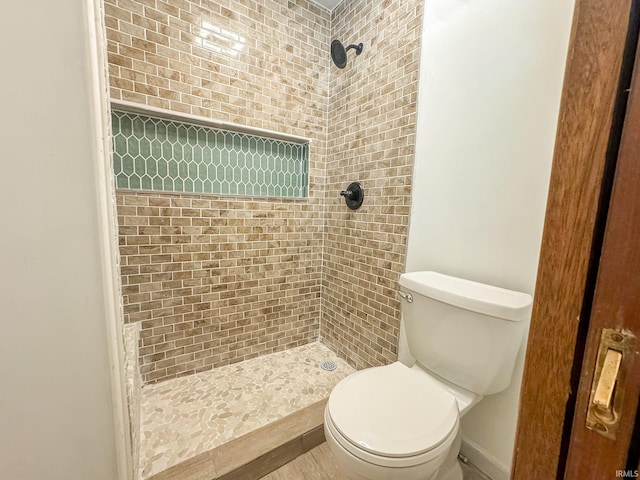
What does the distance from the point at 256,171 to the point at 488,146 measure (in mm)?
1283

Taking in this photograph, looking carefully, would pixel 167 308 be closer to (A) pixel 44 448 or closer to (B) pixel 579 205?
(A) pixel 44 448

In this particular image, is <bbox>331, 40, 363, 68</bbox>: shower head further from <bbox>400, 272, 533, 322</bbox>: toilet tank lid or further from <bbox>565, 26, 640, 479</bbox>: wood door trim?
<bbox>565, 26, 640, 479</bbox>: wood door trim

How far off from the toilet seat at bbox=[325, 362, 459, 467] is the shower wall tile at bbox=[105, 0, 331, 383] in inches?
38.8

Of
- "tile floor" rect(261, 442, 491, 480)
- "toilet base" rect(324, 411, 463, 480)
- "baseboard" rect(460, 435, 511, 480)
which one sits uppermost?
"toilet base" rect(324, 411, 463, 480)

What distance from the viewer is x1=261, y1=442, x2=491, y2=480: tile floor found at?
1.09m

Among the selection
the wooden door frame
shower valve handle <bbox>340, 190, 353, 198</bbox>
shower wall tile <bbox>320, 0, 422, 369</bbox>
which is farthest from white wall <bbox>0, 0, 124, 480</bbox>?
shower valve handle <bbox>340, 190, 353, 198</bbox>

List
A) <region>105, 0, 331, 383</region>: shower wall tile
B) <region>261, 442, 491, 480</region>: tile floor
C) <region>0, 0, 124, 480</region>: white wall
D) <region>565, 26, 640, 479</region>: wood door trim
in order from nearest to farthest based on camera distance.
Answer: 1. <region>565, 26, 640, 479</region>: wood door trim
2. <region>0, 0, 124, 480</region>: white wall
3. <region>261, 442, 491, 480</region>: tile floor
4. <region>105, 0, 331, 383</region>: shower wall tile

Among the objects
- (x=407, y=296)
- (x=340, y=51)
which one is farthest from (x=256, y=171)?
(x=407, y=296)

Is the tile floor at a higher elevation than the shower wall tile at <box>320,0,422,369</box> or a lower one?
lower

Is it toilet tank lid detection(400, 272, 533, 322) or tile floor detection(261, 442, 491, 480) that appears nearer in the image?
toilet tank lid detection(400, 272, 533, 322)

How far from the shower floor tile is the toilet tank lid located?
3.01 feet

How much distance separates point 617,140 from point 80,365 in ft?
2.48

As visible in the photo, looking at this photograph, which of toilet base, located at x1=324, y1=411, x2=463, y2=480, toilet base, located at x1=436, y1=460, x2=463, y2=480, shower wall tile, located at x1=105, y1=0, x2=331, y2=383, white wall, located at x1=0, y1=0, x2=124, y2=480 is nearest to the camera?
white wall, located at x1=0, y1=0, x2=124, y2=480

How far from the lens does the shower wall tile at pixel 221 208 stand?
4.33 ft
